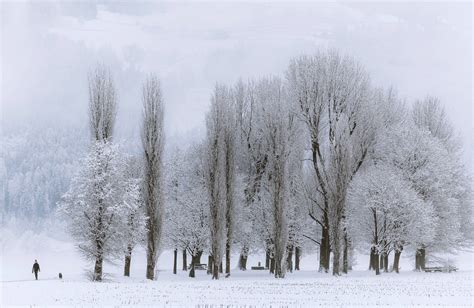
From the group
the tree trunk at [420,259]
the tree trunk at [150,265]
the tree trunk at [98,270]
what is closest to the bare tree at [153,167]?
the tree trunk at [150,265]

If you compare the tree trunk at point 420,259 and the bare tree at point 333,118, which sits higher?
the bare tree at point 333,118

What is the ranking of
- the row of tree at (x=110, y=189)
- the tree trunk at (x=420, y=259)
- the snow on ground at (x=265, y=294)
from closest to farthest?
the snow on ground at (x=265, y=294) < the row of tree at (x=110, y=189) < the tree trunk at (x=420, y=259)

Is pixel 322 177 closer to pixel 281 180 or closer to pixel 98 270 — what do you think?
pixel 281 180

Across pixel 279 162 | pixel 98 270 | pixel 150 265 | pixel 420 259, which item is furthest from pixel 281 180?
pixel 420 259

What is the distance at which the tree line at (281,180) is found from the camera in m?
41.7

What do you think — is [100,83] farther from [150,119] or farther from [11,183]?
[11,183]

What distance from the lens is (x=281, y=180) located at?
154 ft

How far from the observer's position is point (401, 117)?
58844 millimetres

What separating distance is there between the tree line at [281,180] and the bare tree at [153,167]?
0.25 feet

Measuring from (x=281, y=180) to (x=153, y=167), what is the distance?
10.1 metres

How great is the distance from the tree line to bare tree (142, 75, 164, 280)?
8cm

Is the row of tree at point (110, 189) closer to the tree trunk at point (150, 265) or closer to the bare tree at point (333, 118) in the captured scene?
the tree trunk at point (150, 265)

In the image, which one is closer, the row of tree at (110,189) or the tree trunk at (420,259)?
the row of tree at (110,189)

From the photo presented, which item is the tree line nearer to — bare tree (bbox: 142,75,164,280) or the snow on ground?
bare tree (bbox: 142,75,164,280)
